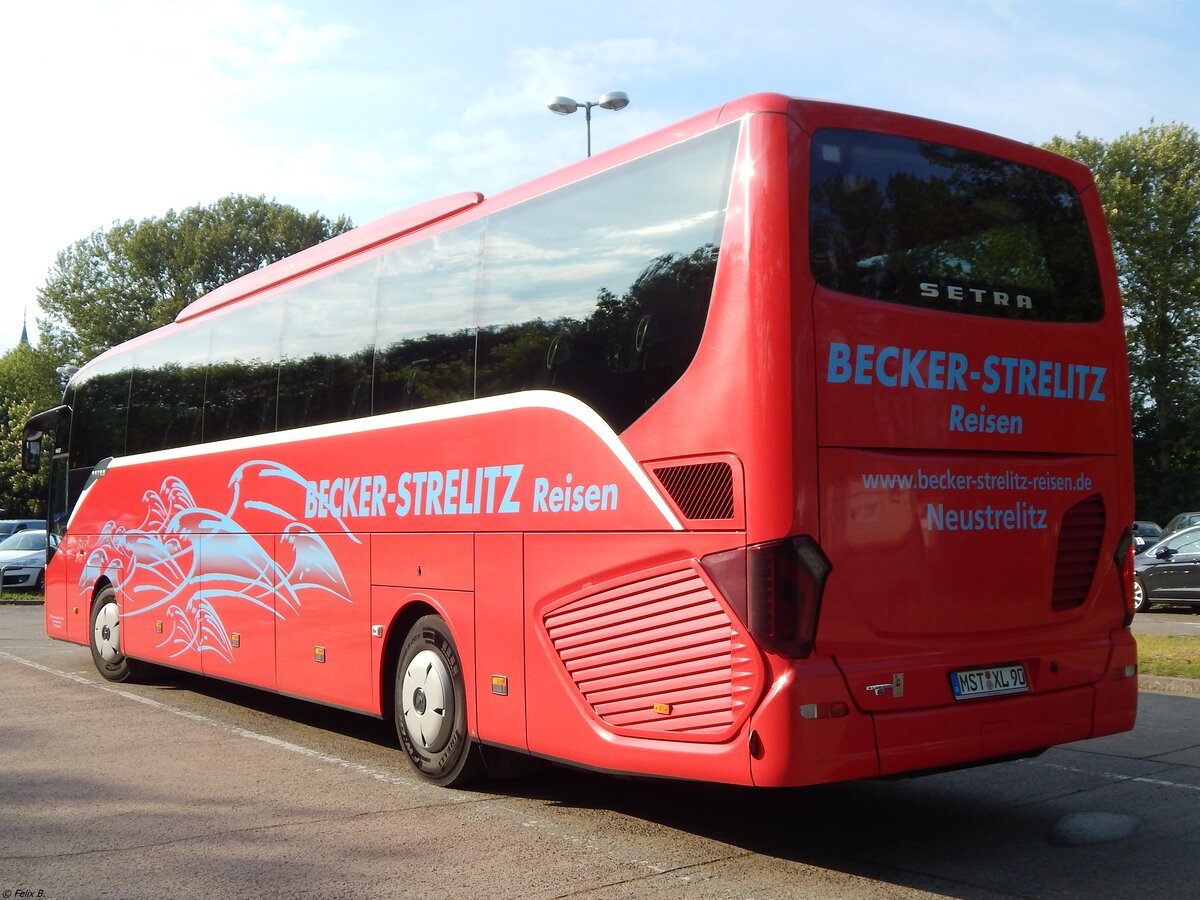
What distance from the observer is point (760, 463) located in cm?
550

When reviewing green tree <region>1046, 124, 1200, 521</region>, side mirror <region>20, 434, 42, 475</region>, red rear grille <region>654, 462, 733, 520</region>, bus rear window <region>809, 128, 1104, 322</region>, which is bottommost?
red rear grille <region>654, 462, 733, 520</region>

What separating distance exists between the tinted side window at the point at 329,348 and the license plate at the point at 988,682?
4562 millimetres

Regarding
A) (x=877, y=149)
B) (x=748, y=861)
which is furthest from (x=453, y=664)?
(x=877, y=149)

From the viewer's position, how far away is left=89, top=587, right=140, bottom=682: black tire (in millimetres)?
13359

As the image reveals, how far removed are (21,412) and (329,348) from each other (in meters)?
55.4

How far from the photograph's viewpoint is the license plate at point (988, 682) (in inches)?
232

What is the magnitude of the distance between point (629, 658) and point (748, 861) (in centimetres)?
113

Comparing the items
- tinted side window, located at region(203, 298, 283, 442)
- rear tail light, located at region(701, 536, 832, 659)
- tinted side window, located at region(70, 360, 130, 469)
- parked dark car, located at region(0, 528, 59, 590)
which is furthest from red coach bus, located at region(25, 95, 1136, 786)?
parked dark car, located at region(0, 528, 59, 590)

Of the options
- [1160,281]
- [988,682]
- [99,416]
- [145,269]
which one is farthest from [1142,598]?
[145,269]

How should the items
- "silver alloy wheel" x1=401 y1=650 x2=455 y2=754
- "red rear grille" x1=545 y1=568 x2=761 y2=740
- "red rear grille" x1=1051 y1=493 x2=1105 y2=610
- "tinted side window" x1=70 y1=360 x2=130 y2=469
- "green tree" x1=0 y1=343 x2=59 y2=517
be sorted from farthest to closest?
"green tree" x1=0 y1=343 x2=59 y2=517
"tinted side window" x1=70 y1=360 x2=130 y2=469
"silver alloy wheel" x1=401 y1=650 x2=455 y2=754
"red rear grille" x1=1051 y1=493 x2=1105 y2=610
"red rear grille" x1=545 y1=568 x2=761 y2=740

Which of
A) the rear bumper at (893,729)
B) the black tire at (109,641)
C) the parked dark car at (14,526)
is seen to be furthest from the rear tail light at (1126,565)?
the parked dark car at (14,526)

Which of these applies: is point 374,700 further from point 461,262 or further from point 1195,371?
point 1195,371

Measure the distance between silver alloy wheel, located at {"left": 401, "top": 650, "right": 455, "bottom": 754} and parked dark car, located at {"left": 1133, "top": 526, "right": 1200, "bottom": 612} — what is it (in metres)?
18.5

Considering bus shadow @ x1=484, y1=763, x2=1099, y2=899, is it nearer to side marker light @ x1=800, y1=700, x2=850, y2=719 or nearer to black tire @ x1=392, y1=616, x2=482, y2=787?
black tire @ x1=392, y1=616, x2=482, y2=787
